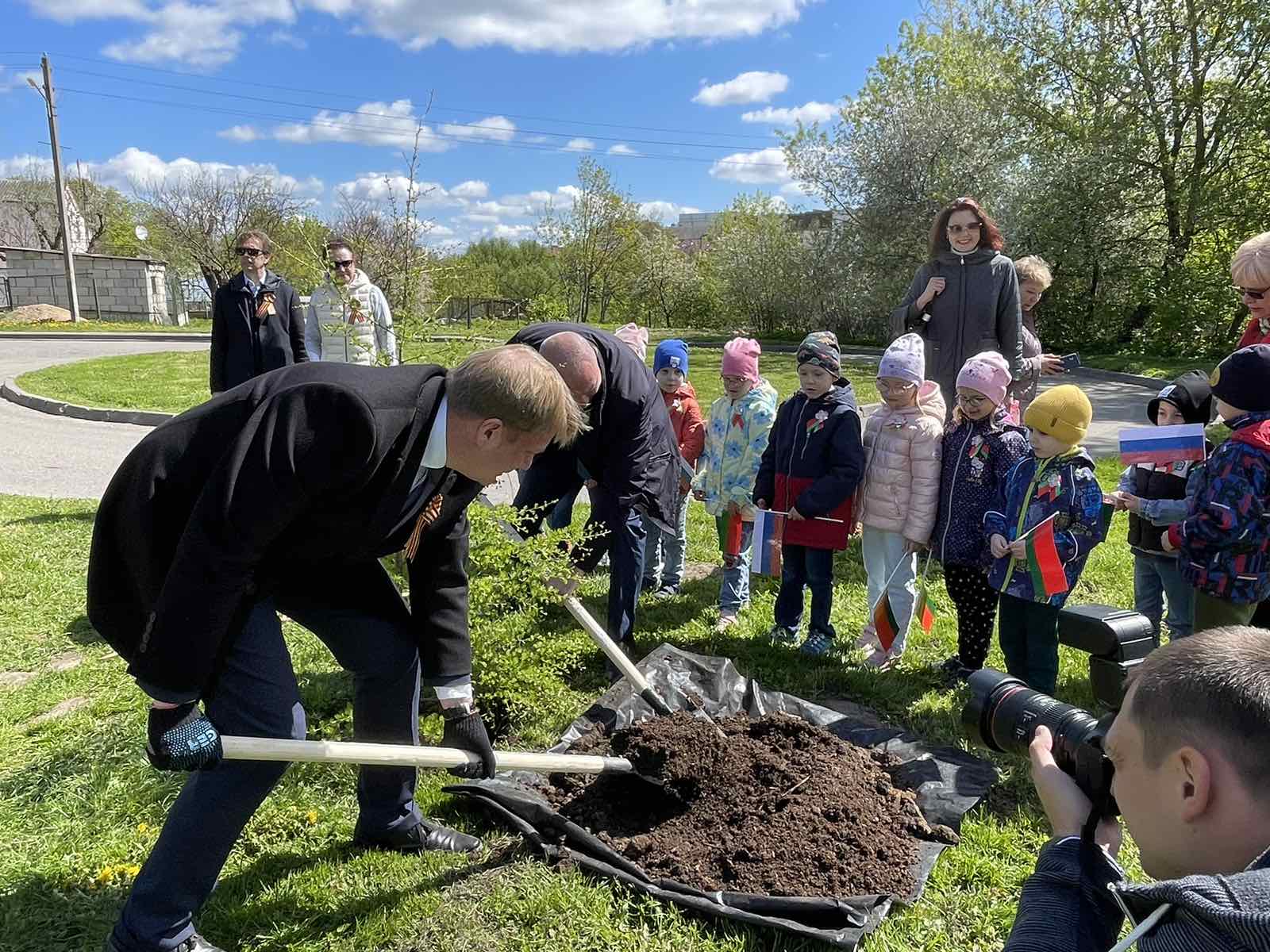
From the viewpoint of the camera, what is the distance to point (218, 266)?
3900cm

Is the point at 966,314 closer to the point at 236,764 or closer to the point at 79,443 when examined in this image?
the point at 236,764

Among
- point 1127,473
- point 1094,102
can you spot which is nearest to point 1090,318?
point 1094,102

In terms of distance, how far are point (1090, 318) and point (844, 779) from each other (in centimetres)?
2233

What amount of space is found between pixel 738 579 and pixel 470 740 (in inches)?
104

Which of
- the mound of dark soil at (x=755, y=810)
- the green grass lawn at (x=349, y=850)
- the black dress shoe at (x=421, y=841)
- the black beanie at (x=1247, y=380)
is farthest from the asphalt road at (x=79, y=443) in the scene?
the black beanie at (x=1247, y=380)

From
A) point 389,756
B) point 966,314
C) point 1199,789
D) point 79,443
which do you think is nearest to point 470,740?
point 389,756

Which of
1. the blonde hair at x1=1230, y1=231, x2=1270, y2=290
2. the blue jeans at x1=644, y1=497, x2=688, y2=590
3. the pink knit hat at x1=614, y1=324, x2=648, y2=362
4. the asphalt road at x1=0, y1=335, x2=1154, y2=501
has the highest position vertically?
the blonde hair at x1=1230, y1=231, x2=1270, y2=290

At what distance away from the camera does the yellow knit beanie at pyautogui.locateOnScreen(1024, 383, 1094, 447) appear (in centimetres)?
361

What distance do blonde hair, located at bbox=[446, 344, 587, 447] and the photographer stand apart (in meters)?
1.45

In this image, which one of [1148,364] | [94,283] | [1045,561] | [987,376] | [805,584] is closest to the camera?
[1045,561]

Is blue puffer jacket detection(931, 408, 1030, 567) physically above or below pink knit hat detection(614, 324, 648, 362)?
below

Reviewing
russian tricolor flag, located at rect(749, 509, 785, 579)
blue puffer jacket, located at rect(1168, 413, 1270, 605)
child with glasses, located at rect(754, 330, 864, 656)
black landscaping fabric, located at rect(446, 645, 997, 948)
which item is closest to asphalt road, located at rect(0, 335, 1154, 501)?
russian tricolor flag, located at rect(749, 509, 785, 579)

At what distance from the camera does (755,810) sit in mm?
3113

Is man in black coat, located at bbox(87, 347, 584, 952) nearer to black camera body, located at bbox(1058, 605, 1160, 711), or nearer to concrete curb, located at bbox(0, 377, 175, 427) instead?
black camera body, located at bbox(1058, 605, 1160, 711)
